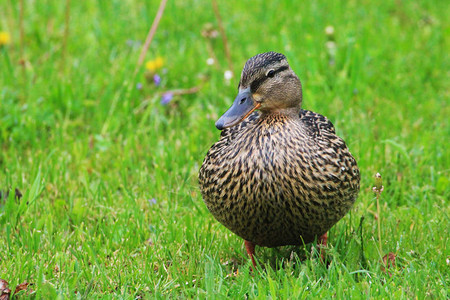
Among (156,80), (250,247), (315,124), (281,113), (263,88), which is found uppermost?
(263,88)

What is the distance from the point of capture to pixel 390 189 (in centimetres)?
457

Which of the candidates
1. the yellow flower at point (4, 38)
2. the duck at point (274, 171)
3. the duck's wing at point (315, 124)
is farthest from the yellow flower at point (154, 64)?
the duck at point (274, 171)

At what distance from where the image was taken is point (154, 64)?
6035mm

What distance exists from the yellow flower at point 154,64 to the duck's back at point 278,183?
2.42 metres

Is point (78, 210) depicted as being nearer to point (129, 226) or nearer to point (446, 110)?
point (129, 226)

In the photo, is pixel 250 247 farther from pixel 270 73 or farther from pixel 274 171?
pixel 270 73

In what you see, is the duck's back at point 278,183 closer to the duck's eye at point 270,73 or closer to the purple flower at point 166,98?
the duck's eye at point 270,73

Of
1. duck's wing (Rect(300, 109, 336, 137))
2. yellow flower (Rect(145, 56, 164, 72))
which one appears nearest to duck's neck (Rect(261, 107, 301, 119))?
duck's wing (Rect(300, 109, 336, 137))

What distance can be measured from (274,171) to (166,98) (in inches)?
93.4

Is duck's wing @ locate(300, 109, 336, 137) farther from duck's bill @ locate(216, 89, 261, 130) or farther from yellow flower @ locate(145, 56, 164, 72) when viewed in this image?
yellow flower @ locate(145, 56, 164, 72)

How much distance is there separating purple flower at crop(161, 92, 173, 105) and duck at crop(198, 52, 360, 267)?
1.90 meters

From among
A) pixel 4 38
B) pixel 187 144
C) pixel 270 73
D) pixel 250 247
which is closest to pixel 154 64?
pixel 187 144

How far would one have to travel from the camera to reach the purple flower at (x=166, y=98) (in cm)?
566

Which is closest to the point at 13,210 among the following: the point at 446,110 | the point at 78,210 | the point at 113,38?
the point at 78,210
